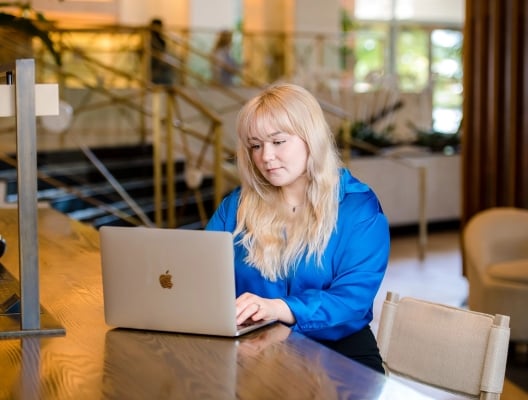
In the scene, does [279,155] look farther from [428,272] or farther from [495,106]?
[428,272]

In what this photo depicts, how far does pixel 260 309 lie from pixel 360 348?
0.42 metres

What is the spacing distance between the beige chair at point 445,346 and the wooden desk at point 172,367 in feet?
1.12

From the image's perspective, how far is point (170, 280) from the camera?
2.11 meters

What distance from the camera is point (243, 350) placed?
6.53 feet

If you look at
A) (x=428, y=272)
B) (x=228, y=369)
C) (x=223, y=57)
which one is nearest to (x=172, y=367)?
(x=228, y=369)

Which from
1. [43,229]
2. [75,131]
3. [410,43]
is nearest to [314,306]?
[43,229]

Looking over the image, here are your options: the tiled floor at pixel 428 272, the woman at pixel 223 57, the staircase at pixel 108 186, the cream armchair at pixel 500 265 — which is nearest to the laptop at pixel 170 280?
the cream armchair at pixel 500 265

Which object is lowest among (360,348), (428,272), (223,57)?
(428,272)

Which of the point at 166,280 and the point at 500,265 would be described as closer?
the point at 166,280

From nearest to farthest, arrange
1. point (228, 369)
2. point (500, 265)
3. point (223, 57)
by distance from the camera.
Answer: point (228, 369) → point (500, 265) → point (223, 57)

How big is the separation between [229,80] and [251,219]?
10228 mm

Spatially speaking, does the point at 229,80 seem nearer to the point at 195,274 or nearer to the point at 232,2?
the point at 232,2

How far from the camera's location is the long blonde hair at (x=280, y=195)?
97.9 inches

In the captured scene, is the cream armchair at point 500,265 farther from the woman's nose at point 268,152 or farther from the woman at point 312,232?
the woman's nose at point 268,152
